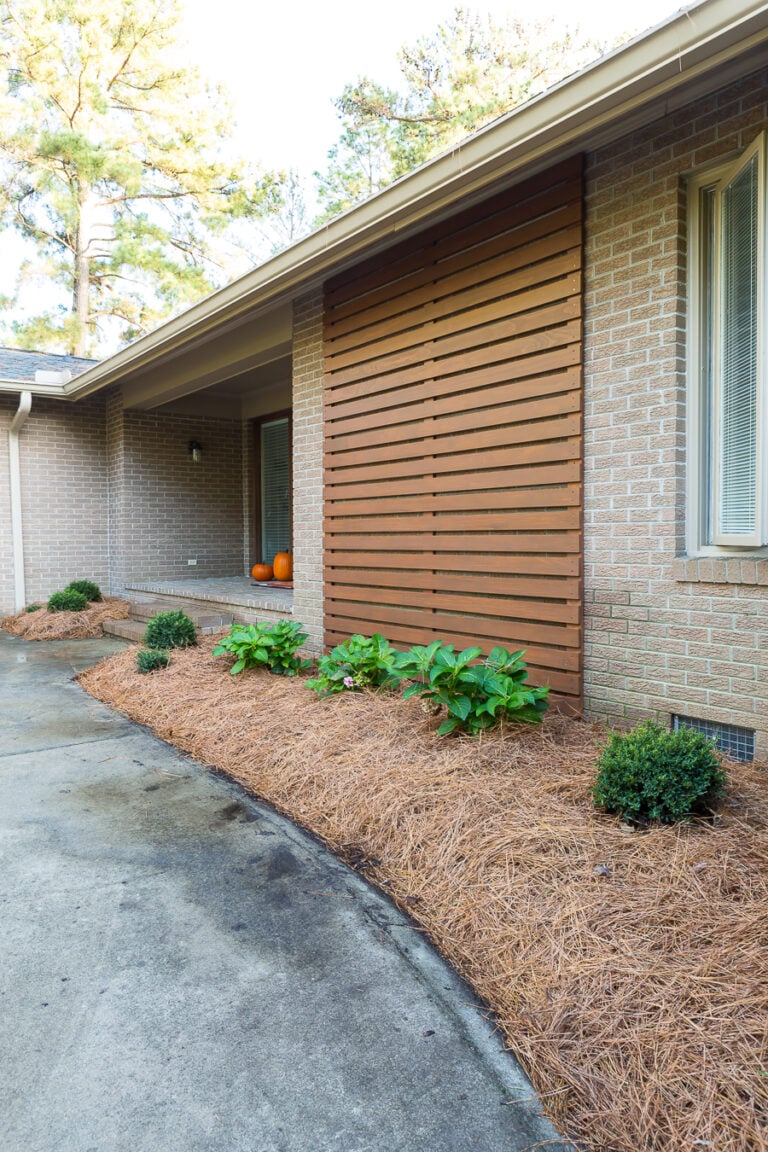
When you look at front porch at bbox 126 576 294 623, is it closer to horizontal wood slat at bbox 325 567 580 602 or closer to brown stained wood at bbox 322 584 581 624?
horizontal wood slat at bbox 325 567 580 602

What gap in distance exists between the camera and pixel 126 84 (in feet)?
44.7

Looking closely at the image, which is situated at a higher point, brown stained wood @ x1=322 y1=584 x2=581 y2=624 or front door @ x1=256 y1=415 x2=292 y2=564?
front door @ x1=256 y1=415 x2=292 y2=564

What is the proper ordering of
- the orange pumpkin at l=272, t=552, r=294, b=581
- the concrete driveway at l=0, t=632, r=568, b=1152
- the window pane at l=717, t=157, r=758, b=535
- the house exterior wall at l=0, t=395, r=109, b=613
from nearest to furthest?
the concrete driveway at l=0, t=632, r=568, b=1152 → the window pane at l=717, t=157, r=758, b=535 → the orange pumpkin at l=272, t=552, r=294, b=581 → the house exterior wall at l=0, t=395, r=109, b=613

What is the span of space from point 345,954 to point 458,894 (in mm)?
389

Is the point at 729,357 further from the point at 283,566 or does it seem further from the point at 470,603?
the point at 283,566

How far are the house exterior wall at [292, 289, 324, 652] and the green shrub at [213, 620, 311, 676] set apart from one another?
0.43 m

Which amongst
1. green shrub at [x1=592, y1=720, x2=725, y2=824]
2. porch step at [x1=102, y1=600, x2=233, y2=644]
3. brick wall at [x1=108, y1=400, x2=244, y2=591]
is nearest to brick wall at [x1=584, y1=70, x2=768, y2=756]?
green shrub at [x1=592, y1=720, x2=725, y2=824]

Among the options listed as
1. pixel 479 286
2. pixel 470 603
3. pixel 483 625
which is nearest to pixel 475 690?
pixel 483 625

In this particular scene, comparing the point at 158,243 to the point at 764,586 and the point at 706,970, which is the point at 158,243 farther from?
the point at 706,970

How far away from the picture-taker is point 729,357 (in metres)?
3.05

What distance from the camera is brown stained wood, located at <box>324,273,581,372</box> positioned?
3582 mm

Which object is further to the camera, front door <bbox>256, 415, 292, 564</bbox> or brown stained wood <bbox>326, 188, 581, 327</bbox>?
front door <bbox>256, 415, 292, 564</bbox>

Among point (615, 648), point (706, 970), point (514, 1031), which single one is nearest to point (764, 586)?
point (615, 648)

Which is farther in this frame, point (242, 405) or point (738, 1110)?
point (242, 405)
